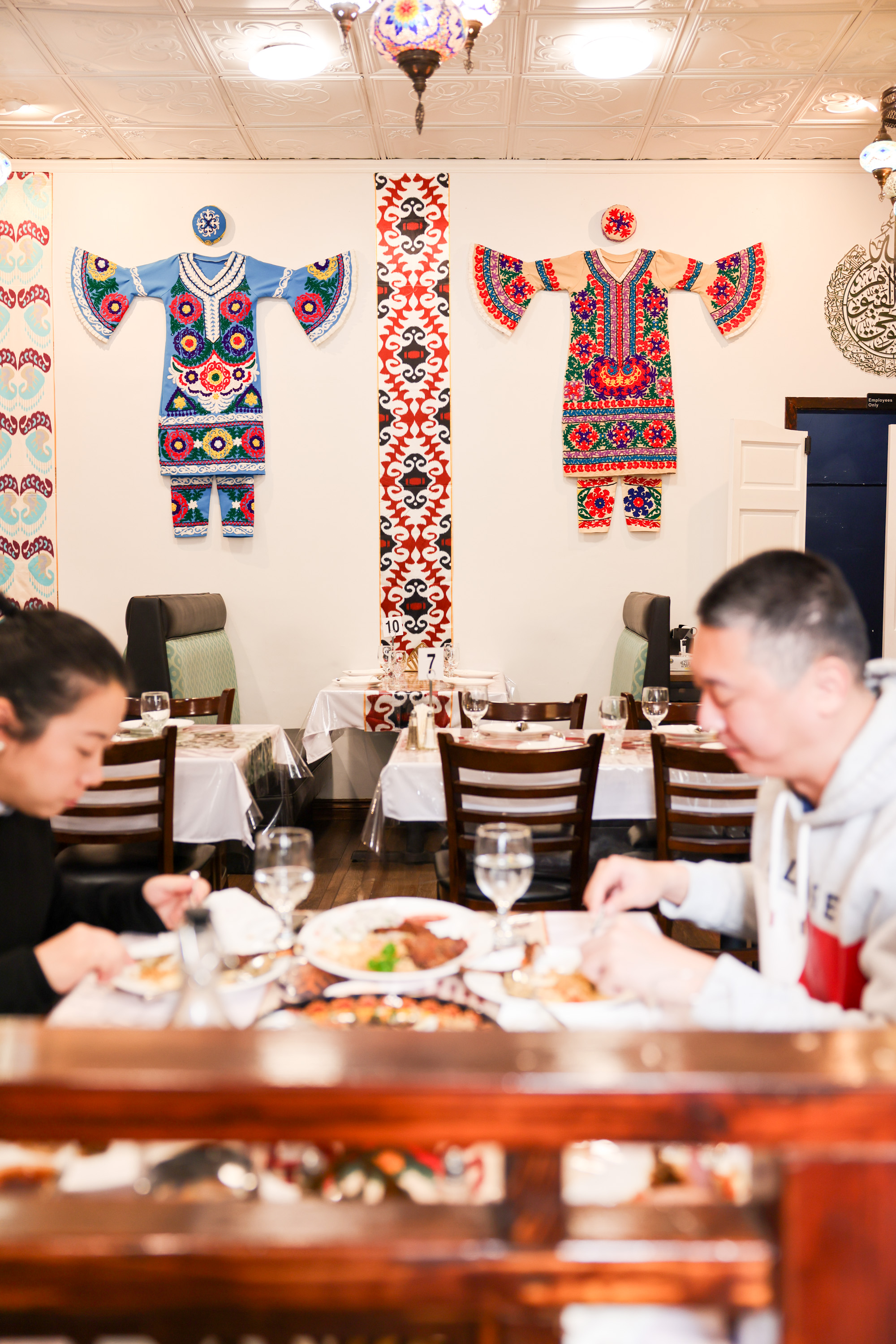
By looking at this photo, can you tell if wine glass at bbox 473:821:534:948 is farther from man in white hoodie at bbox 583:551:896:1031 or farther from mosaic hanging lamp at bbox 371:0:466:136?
mosaic hanging lamp at bbox 371:0:466:136

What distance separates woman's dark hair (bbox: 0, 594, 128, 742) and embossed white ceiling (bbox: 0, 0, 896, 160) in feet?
12.3

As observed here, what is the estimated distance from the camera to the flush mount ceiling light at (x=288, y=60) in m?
4.32

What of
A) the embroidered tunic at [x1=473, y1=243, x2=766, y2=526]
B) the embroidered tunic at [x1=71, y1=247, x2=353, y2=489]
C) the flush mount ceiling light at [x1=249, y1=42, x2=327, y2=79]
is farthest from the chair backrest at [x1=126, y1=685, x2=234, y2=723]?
the flush mount ceiling light at [x1=249, y1=42, x2=327, y2=79]

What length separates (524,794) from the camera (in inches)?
107

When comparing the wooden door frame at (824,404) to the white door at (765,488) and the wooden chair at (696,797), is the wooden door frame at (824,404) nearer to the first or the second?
the white door at (765,488)

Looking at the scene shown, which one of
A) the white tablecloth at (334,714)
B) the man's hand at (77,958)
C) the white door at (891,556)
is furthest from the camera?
the white door at (891,556)

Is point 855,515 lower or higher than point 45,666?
higher

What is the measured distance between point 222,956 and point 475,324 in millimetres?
5038

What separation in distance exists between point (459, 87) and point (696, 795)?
3803 mm

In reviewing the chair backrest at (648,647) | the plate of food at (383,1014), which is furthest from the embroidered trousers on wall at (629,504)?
the plate of food at (383,1014)

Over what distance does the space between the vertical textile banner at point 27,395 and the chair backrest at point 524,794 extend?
404 centimetres

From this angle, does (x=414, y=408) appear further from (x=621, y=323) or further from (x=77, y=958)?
(x=77, y=958)

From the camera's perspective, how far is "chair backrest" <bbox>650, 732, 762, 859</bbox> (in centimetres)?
269

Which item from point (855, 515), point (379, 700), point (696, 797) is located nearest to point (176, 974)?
point (696, 797)
